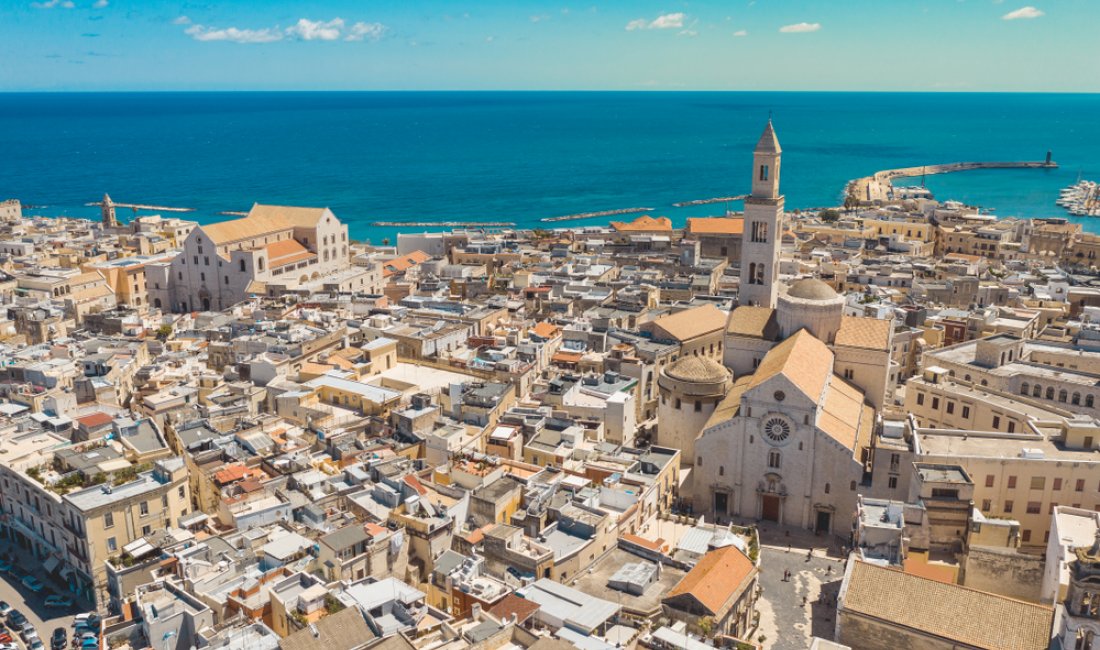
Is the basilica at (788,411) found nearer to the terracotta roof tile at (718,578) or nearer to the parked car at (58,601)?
the terracotta roof tile at (718,578)

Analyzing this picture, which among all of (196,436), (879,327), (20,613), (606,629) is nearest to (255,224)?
(196,436)

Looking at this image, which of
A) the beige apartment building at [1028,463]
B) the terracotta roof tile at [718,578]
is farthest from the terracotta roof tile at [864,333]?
the terracotta roof tile at [718,578]

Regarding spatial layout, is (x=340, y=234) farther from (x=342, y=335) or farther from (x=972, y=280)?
(x=972, y=280)

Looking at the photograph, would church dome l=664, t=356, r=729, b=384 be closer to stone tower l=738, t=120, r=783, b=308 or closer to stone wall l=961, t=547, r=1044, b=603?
stone tower l=738, t=120, r=783, b=308

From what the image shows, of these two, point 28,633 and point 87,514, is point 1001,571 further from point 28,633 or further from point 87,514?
point 28,633

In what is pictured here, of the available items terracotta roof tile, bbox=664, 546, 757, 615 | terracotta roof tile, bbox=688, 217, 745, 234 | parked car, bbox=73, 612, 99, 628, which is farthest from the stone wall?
terracotta roof tile, bbox=688, 217, 745, 234

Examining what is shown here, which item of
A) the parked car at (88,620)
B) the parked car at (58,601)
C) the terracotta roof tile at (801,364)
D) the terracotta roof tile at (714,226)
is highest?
the terracotta roof tile at (714,226)

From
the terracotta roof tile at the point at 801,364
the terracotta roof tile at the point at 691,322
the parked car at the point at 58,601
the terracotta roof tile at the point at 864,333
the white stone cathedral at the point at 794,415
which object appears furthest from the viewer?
the terracotta roof tile at the point at 691,322
